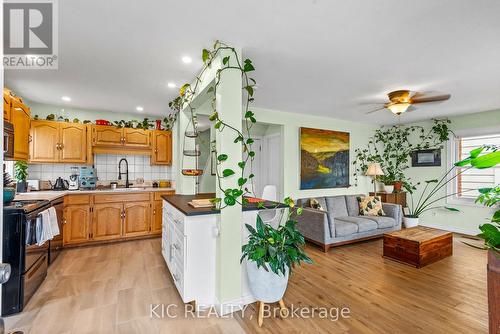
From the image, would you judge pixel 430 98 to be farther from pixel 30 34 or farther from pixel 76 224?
pixel 76 224

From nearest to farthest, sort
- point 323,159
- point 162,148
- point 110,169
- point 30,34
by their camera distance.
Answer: point 30,34 < point 110,169 < point 162,148 < point 323,159

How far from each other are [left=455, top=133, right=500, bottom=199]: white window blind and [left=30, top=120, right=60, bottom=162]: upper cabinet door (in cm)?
729

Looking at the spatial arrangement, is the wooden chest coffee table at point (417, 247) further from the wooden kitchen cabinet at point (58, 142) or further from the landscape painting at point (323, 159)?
the wooden kitchen cabinet at point (58, 142)

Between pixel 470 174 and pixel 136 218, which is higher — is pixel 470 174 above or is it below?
above

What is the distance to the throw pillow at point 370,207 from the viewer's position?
443cm

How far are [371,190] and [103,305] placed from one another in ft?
18.3

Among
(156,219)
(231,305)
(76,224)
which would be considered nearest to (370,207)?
(231,305)

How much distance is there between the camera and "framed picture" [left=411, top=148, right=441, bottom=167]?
5020 millimetres

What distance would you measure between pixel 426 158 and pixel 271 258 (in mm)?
5046

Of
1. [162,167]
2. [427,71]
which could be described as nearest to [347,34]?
[427,71]

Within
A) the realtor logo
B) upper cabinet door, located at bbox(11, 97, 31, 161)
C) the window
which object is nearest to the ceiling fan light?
the window

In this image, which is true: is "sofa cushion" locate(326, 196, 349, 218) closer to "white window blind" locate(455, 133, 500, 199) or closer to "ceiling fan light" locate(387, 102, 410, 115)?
"ceiling fan light" locate(387, 102, 410, 115)

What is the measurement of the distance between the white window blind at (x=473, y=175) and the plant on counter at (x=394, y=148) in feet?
1.38

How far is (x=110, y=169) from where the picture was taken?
14.5ft
